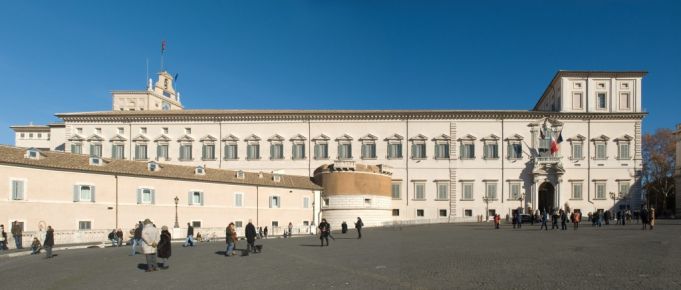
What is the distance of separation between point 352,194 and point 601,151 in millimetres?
28042

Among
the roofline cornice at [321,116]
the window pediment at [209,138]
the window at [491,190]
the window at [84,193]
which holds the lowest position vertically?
the window at [491,190]

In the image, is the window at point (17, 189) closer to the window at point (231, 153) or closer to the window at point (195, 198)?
the window at point (195, 198)

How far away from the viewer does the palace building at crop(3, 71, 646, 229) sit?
183 feet

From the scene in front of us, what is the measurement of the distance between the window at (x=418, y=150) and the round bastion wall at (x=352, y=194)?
636cm

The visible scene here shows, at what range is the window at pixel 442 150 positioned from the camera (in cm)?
5761

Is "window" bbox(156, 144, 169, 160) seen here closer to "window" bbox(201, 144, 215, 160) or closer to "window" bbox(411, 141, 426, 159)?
"window" bbox(201, 144, 215, 160)

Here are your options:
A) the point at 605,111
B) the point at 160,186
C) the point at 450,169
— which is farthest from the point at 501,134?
the point at 160,186

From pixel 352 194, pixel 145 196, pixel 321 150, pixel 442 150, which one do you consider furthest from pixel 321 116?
pixel 145 196

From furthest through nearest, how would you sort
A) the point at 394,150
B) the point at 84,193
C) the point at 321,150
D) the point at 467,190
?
the point at 321,150, the point at 394,150, the point at 467,190, the point at 84,193

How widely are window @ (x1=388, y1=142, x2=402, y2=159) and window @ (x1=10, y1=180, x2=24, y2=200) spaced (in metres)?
36.0

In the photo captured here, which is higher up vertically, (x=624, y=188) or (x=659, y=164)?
(x=659, y=164)

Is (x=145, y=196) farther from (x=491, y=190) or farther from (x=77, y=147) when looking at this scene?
(x=491, y=190)

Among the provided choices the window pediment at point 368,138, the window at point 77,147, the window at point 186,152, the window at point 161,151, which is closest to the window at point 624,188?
the window pediment at point 368,138

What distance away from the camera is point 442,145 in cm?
5781
